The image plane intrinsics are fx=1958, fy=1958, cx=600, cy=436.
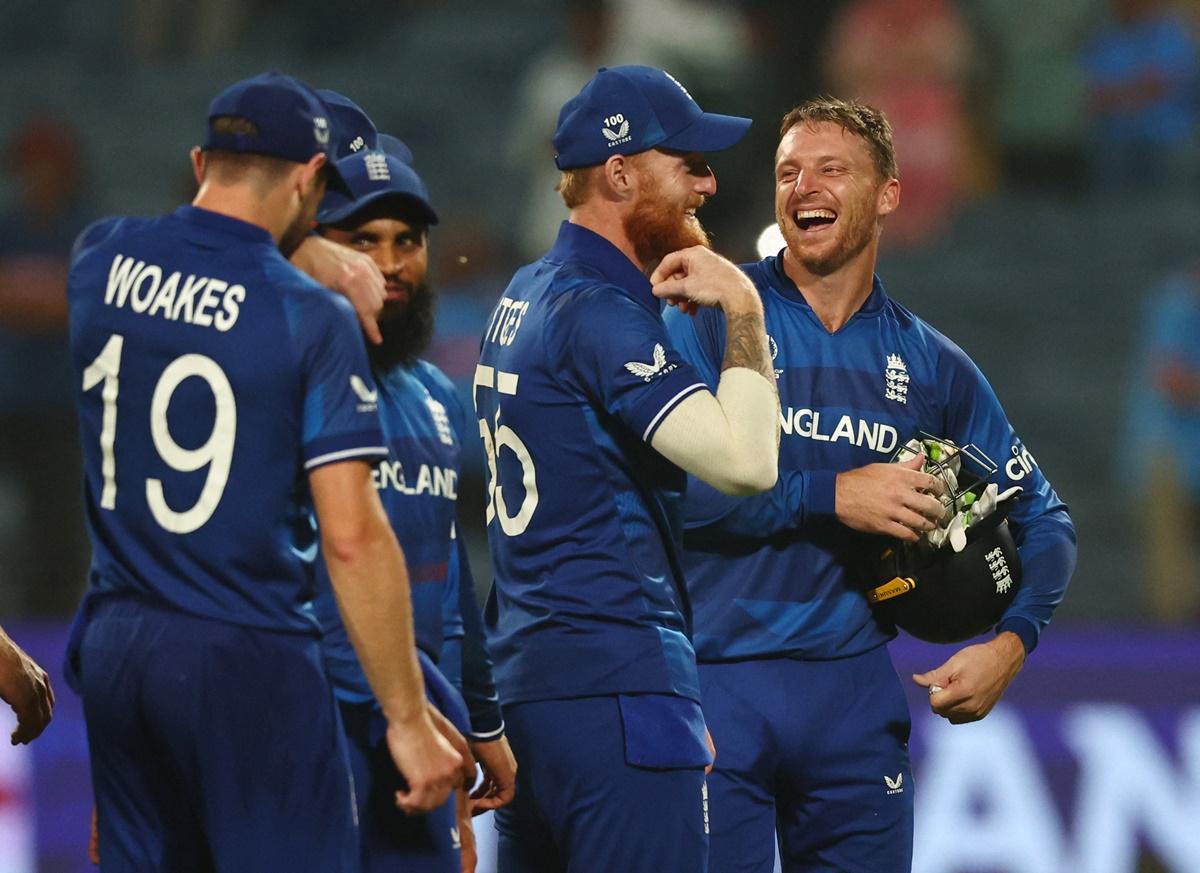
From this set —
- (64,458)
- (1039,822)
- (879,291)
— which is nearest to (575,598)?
(879,291)

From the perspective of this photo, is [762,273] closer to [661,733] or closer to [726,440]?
[726,440]

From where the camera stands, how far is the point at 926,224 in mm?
11641

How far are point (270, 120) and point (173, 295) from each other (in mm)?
386

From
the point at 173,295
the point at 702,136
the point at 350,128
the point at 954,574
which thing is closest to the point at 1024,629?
the point at 954,574

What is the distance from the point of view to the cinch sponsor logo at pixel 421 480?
441 centimetres

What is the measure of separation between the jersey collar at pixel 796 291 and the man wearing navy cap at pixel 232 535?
149 centimetres

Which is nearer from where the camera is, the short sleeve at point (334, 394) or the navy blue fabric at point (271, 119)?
the short sleeve at point (334, 394)

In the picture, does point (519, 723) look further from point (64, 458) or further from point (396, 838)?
point (64, 458)

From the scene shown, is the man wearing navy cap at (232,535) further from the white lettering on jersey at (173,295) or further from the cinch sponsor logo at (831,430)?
the cinch sponsor logo at (831,430)

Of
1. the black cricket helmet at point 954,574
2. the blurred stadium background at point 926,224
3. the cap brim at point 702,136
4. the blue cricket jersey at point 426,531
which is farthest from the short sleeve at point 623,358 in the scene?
the blurred stadium background at point 926,224

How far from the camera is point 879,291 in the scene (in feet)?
16.3

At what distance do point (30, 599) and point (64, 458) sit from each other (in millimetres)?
688

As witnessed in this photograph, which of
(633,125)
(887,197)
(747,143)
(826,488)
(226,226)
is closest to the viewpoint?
(226,226)

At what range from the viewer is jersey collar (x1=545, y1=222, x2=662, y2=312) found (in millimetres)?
4242
